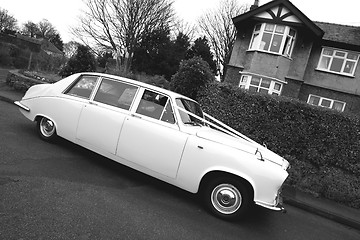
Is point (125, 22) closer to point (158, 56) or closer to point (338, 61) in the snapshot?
point (158, 56)

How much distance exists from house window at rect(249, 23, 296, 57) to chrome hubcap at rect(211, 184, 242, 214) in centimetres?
1355

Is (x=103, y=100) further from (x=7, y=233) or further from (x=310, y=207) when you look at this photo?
(x=310, y=207)

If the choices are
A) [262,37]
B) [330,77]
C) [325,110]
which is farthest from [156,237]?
[330,77]

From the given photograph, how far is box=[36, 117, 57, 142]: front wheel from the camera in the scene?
5.13m

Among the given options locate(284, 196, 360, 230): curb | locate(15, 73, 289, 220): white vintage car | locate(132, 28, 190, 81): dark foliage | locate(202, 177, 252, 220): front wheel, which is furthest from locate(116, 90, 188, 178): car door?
locate(132, 28, 190, 81): dark foliage

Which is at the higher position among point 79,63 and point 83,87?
point 79,63

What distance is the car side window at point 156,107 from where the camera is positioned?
423 centimetres

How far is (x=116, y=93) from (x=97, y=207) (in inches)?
83.6

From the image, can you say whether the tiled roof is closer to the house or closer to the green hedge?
the house

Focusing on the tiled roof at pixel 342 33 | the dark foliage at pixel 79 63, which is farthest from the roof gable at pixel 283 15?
the dark foliage at pixel 79 63

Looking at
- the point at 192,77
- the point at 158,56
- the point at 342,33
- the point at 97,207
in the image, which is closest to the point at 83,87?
the point at 97,207

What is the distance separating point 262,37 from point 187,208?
14.3 meters

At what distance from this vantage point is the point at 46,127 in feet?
17.1

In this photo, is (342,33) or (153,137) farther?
(342,33)
